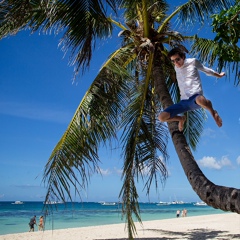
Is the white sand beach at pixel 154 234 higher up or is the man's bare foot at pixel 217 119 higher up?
the man's bare foot at pixel 217 119

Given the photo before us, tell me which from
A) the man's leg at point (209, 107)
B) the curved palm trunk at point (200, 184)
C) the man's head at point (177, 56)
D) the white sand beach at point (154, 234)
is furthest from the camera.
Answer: the white sand beach at point (154, 234)

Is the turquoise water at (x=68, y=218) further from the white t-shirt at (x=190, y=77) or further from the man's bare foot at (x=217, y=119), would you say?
the man's bare foot at (x=217, y=119)

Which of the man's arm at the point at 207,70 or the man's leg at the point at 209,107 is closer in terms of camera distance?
the man's leg at the point at 209,107

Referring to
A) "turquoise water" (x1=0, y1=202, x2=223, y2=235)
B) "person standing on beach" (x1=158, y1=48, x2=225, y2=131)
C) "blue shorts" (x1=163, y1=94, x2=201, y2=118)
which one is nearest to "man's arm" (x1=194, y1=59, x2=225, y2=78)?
"person standing on beach" (x1=158, y1=48, x2=225, y2=131)

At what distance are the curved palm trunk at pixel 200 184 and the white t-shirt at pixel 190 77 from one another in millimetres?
737

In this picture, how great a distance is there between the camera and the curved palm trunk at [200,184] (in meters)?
3.19

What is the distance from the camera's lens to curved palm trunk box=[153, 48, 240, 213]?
3.19 metres

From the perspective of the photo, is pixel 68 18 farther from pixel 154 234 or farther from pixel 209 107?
pixel 154 234

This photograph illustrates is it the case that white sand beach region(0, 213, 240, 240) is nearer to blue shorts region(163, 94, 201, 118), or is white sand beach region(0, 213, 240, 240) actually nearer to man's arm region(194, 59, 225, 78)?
blue shorts region(163, 94, 201, 118)

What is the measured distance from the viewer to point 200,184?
387 centimetres

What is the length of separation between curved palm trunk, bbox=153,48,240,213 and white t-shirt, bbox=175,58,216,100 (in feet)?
2.42

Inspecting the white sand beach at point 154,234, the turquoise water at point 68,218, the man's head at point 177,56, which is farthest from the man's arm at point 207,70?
the white sand beach at point 154,234

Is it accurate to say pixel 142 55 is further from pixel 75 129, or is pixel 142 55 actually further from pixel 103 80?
pixel 75 129

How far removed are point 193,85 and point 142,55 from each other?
2750mm
